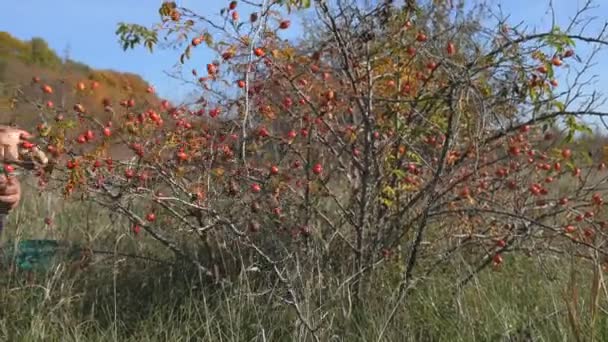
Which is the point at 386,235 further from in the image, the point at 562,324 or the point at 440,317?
the point at 562,324

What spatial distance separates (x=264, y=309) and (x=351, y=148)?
35.0 inches

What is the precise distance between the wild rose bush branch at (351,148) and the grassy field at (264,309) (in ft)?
0.43

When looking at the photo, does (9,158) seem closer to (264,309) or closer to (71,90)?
(71,90)

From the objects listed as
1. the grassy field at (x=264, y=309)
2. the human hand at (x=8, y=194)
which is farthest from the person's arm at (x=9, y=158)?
the grassy field at (x=264, y=309)

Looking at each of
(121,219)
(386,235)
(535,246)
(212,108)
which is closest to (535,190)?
(535,246)

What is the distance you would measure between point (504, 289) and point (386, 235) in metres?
0.61

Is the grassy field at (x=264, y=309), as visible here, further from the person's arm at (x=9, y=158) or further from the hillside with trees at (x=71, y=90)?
the hillside with trees at (x=71, y=90)

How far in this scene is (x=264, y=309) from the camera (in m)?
3.33

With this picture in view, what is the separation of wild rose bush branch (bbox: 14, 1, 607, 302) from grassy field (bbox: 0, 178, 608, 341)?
132 millimetres

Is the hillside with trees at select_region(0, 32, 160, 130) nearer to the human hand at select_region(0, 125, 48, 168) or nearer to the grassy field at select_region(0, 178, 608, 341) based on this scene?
the human hand at select_region(0, 125, 48, 168)

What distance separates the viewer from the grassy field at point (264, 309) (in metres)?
3.04

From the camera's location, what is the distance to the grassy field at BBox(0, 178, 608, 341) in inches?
120

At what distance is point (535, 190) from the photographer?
3.78 meters

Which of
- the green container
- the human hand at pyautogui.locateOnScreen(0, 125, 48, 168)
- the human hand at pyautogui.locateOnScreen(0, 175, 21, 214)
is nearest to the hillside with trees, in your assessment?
the human hand at pyautogui.locateOnScreen(0, 125, 48, 168)
